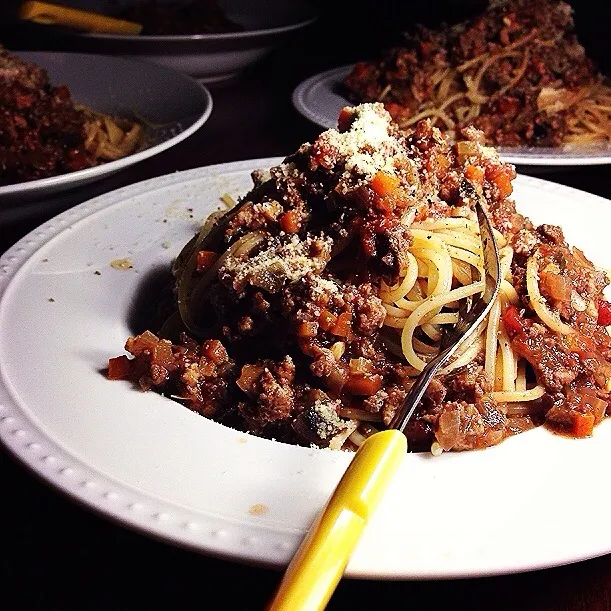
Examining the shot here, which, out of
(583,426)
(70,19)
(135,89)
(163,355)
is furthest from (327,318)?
(70,19)

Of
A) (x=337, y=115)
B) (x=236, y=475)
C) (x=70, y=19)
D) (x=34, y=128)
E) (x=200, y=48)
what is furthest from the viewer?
(x=200, y=48)

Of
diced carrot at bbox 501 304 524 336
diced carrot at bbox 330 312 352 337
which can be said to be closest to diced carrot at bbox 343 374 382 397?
diced carrot at bbox 330 312 352 337

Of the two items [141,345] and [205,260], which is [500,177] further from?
[141,345]

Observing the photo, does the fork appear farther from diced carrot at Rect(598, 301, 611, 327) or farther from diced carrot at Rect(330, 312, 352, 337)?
diced carrot at Rect(598, 301, 611, 327)

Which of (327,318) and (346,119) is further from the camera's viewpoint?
(346,119)

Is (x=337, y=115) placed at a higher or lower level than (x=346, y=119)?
lower

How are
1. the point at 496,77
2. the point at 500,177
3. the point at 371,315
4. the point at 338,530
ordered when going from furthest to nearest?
the point at 496,77
the point at 500,177
the point at 371,315
the point at 338,530

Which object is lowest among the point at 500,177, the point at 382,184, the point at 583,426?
the point at 583,426

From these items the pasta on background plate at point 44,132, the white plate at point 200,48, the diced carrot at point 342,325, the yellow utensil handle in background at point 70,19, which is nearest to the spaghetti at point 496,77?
the white plate at point 200,48
